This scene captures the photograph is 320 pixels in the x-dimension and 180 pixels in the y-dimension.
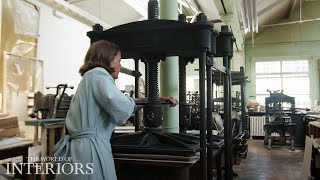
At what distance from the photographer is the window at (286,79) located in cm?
966

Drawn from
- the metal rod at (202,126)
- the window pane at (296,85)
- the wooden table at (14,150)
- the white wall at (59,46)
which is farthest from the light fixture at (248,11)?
the window pane at (296,85)

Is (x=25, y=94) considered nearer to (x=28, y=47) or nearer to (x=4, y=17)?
(x=28, y=47)

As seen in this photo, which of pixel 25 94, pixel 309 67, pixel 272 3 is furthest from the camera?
pixel 309 67

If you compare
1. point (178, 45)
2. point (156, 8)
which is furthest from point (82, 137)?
point (156, 8)

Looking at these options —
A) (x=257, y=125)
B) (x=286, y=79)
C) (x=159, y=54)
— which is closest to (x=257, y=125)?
(x=257, y=125)

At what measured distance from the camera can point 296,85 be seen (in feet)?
32.1

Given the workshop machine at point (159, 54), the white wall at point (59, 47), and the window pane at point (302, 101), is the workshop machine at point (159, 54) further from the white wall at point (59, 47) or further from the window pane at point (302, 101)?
the window pane at point (302, 101)

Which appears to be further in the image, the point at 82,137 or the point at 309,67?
the point at 309,67

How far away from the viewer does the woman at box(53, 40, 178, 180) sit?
A: 1396 mm

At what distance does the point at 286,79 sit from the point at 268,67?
0.70 meters

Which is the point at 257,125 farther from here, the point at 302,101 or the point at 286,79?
the point at 286,79

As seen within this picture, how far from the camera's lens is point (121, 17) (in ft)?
22.6

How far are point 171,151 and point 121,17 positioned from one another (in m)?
5.78

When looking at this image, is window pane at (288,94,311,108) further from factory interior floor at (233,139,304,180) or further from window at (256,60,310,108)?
factory interior floor at (233,139,304,180)
